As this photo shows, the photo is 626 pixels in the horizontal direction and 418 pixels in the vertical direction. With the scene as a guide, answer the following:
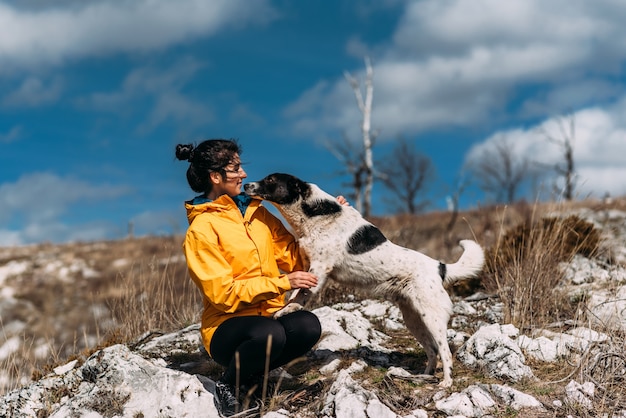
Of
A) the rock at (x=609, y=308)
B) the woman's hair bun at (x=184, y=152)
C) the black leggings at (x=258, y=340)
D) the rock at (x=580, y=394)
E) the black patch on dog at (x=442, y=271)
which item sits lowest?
the rock at (x=580, y=394)

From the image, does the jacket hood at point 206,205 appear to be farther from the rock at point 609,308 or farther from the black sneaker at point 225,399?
the rock at point 609,308

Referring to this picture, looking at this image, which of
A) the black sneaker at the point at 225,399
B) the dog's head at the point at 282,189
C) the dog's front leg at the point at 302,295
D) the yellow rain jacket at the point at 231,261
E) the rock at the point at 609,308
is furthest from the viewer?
the rock at the point at 609,308

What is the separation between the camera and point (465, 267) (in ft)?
14.4

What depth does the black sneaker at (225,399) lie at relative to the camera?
12.4 feet

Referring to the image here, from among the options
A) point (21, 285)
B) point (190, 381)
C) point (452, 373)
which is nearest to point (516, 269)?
point (452, 373)

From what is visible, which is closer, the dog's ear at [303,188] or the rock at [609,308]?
the dog's ear at [303,188]

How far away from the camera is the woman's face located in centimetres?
388

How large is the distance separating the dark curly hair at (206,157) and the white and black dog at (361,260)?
0.34 metres

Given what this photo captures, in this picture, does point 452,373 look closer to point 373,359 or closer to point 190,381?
point 373,359

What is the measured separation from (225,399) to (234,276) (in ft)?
2.70

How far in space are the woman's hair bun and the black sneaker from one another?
1.51 meters

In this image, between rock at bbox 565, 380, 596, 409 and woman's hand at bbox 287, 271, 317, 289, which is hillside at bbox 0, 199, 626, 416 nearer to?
rock at bbox 565, 380, 596, 409

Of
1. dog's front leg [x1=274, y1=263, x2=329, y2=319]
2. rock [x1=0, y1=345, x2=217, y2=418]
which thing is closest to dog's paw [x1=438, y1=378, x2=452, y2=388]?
dog's front leg [x1=274, y1=263, x2=329, y2=319]

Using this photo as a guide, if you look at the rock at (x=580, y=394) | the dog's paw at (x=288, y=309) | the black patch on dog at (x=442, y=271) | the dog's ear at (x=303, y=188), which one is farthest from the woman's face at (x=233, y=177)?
the rock at (x=580, y=394)
